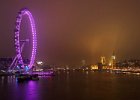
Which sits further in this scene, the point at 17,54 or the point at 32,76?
the point at 32,76

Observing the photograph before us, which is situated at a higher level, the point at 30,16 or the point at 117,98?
the point at 30,16

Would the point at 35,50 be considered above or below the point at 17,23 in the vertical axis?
below

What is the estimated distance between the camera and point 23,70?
216 ft

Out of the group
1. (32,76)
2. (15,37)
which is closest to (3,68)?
(32,76)

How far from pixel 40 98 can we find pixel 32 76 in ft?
108

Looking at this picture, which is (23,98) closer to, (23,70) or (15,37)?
(15,37)

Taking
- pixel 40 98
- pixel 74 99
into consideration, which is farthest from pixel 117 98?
pixel 40 98

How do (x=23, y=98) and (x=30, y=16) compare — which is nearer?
(x=23, y=98)

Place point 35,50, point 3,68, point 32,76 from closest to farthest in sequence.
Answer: point 35,50 < point 32,76 < point 3,68

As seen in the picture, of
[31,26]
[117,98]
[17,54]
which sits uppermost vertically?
[31,26]

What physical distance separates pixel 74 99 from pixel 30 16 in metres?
28.3

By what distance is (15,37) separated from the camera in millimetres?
59719

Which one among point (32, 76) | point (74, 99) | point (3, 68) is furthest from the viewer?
point (3, 68)

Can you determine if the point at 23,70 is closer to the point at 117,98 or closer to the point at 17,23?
the point at 17,23
